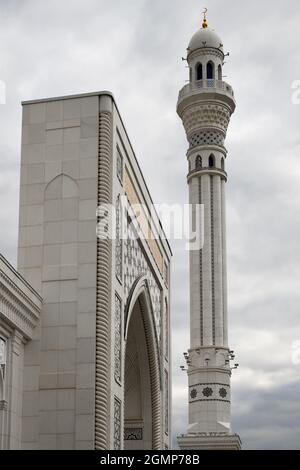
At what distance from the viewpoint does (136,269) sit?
2277cm

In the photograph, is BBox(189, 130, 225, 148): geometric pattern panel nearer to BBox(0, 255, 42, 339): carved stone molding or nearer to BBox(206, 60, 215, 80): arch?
BBox(206, 60, 215, 80): arch

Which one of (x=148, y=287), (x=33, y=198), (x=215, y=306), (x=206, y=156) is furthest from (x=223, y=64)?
(x=33, y=198)

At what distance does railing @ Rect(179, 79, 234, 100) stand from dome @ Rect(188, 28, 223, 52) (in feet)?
7.59

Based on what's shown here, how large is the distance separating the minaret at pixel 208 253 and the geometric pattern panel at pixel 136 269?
1635 centimetres

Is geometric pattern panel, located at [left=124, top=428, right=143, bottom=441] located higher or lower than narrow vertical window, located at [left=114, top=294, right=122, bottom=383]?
lower

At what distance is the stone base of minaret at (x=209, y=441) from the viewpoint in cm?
4095

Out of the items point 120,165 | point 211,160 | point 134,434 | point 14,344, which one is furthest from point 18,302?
point 211,160

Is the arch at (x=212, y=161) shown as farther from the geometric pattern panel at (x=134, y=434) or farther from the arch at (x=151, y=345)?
the geometric pattern panel at (x=134, y=434)

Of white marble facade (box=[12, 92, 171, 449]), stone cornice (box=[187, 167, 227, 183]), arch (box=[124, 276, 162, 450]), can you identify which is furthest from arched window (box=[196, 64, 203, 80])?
white marble facade (box=[12, 92, 171, 449])

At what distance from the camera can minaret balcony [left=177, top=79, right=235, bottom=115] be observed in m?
45.5

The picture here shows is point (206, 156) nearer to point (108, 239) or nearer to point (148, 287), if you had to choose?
point (148, 287)

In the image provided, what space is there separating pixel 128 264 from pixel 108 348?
136 inches

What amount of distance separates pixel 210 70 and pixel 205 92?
2.04m
